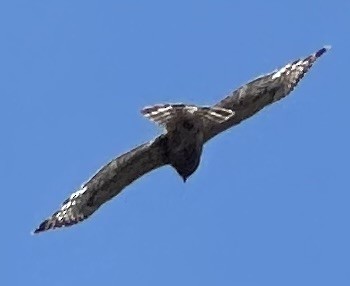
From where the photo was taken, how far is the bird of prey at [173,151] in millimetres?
26453

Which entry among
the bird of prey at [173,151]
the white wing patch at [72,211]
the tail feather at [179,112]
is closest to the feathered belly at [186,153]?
the bird of prey at [173,151]

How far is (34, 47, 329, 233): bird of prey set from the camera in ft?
86.8

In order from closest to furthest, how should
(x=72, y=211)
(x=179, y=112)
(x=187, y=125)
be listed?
(x=179, y=112) → (x=187, y=125) → (x=72, y=211)

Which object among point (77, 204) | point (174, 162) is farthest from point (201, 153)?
point (77, 204)

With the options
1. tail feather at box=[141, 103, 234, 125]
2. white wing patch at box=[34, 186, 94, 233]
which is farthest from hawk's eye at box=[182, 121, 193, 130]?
white wing patch at box=[34, 186, 94, 233]

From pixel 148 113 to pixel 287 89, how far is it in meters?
3.40

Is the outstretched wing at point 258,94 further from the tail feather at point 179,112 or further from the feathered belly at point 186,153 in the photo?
the tail feather at point 179,112

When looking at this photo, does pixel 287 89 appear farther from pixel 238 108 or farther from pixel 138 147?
pixel 138 147

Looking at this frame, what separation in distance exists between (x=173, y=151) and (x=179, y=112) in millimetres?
1358

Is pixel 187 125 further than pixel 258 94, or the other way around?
pixel 258 94

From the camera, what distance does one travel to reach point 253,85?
2683 centimetres

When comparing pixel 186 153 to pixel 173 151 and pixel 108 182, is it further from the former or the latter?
pixel 108 182

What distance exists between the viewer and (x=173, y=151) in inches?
1053

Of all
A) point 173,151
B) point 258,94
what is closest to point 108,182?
point 173,151
